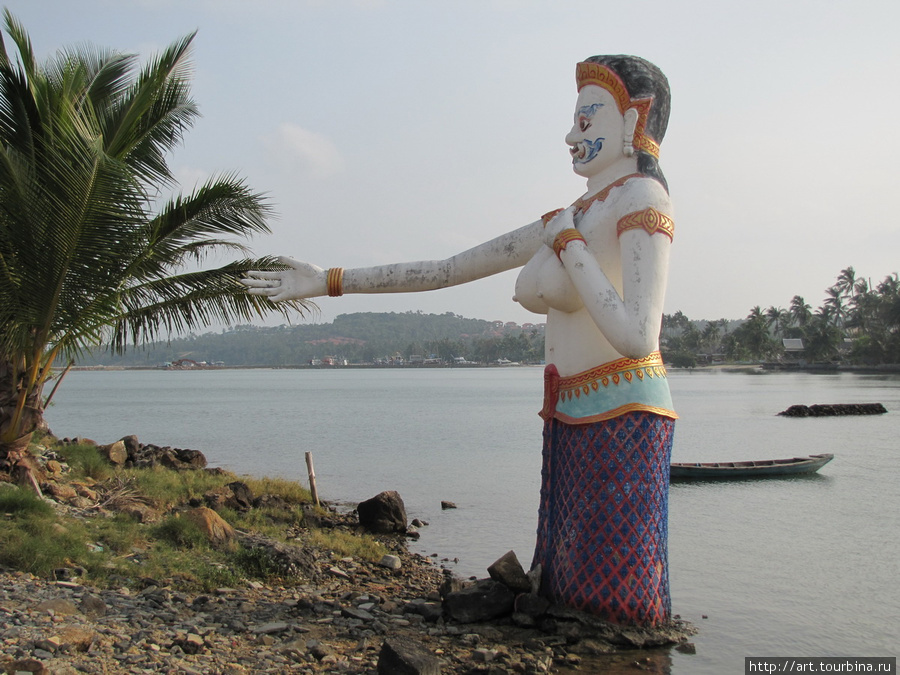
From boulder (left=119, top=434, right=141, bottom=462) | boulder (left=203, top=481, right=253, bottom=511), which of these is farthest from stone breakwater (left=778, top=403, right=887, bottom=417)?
boulder (left=203, top=481, right=253, bottom=511)

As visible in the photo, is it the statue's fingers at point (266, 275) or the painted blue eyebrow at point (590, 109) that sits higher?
the painted blue eyebrow at point (590, 109)

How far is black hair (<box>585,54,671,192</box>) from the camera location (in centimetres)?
516

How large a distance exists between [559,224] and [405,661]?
2.92 meters

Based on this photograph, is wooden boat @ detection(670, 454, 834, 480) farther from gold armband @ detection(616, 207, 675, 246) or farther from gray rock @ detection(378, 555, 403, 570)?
gold armband @ detection(616, 207, 675, 246)

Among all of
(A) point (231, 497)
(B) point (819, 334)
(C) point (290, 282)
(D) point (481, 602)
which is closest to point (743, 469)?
(A) point (231, 497)

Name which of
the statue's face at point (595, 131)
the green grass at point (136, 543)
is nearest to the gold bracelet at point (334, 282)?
the statue's face at point (595, 131)

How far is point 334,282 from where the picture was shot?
19.5 ft

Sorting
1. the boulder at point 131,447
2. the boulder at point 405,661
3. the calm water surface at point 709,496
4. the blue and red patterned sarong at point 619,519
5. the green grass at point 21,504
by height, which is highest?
the blue and red patterned sarong at point 619,519

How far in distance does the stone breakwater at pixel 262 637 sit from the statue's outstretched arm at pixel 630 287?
188 cm

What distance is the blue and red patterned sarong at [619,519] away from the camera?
504cm

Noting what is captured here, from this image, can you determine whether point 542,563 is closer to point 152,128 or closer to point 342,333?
point 152,128

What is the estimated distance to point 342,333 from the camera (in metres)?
147

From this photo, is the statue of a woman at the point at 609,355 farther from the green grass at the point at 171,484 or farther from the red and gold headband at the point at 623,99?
the green grass at the point at 171,484

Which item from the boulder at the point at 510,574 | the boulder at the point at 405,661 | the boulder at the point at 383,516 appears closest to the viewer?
the boulder at the point at 405,661
